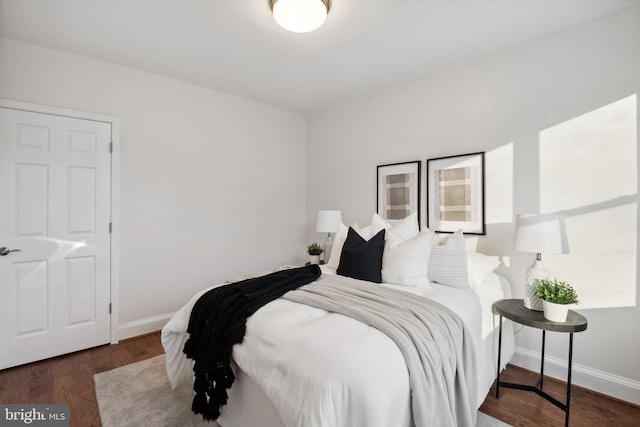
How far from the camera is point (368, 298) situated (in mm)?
1753

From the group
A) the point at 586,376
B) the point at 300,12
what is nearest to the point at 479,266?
the point at 586,376

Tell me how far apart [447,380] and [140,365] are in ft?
7.95

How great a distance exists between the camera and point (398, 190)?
3.29m

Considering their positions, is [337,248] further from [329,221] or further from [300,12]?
[300,12]

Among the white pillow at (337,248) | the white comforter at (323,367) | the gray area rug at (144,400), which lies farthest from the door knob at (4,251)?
the white pillow at (337,248)

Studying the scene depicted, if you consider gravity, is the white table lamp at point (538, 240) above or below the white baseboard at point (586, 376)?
above

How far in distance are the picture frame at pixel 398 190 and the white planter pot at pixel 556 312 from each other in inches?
57.4

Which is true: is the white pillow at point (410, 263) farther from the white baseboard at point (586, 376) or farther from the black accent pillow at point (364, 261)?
the white baseboard at point (586, 376)

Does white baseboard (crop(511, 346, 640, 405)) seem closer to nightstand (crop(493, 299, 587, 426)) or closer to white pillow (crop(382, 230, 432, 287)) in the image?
nightstand (crop(493, 299, 587, 426))

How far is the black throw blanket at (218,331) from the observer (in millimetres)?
1517

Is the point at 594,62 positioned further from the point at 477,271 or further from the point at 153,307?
the point at 153,307

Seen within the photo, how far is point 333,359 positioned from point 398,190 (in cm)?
244

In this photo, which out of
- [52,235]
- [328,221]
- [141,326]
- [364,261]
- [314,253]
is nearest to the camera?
[364,261]

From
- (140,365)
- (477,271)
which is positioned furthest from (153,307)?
(477,271)
